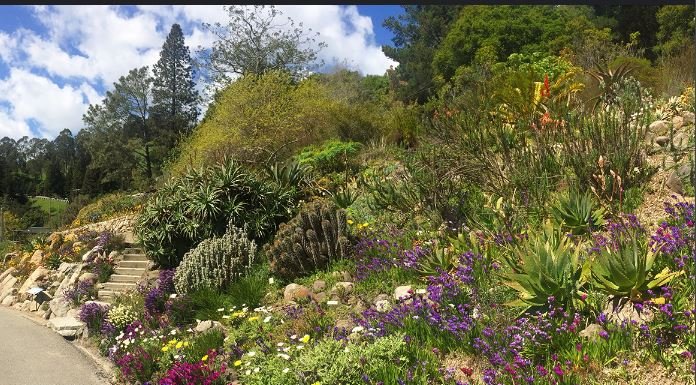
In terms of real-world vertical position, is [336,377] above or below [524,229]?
below

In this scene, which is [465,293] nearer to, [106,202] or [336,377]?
[336,377]

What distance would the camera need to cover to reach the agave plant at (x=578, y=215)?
5.58 metres

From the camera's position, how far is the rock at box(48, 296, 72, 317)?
11.6 metres

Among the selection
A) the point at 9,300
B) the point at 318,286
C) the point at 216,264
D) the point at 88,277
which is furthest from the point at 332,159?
the point at 9,300

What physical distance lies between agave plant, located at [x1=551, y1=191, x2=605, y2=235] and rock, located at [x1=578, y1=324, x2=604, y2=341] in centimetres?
174

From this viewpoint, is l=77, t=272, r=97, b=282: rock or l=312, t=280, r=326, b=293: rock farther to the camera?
l=77, t=272, r=97, b=282: rock

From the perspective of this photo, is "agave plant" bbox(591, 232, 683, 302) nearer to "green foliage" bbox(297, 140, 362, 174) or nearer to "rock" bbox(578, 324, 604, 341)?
"rock" bbox(578, 324, 604, 341)

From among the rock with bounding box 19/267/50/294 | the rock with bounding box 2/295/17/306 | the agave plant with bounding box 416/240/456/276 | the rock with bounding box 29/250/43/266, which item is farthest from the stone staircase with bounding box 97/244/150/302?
the agave plant with bounding box 416/240/456/276

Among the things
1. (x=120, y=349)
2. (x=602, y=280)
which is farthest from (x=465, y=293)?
(x=120, y=349)

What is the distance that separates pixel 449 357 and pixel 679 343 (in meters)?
1.61

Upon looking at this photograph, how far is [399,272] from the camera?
20.9ft

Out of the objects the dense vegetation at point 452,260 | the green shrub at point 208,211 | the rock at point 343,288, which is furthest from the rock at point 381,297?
the green shrub at point 208,211

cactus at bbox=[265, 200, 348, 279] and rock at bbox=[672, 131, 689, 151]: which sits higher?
rock at bbox=[672, 131, 689, 151]

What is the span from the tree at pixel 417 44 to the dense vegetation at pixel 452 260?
71.5 feet
